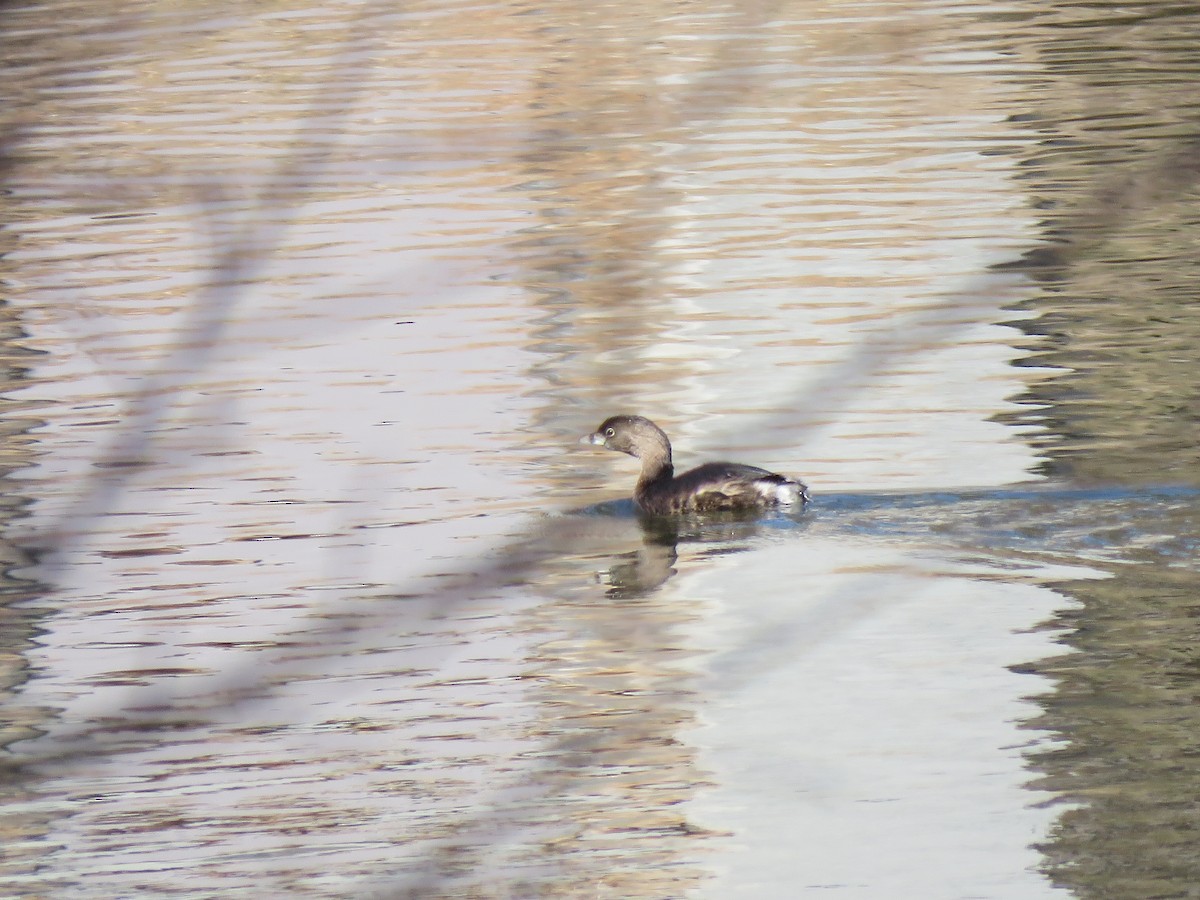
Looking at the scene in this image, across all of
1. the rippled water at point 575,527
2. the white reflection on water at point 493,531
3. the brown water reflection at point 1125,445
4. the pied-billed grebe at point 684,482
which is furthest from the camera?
the pied-billed grebe at point 684,482

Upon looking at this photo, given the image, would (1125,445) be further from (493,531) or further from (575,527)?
(493,531)

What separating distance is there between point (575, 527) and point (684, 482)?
0.53 m

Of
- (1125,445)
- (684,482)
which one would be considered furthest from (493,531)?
(1125,445)

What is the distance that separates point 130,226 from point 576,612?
9920mm

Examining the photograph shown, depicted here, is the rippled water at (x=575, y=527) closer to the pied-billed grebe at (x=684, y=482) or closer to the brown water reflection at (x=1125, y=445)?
the brown water reflection at (x=1125, y=445)

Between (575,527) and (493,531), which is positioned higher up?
(493,531)

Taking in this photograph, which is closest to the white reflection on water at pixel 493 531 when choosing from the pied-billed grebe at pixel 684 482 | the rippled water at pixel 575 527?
the rippled water at pixel 575 527

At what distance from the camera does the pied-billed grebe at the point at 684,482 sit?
9.26 metres

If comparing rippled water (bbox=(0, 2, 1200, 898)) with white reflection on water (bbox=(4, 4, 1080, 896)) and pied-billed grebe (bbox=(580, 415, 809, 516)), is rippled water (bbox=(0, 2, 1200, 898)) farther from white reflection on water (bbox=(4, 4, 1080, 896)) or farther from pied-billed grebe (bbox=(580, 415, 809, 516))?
pied-billed grebe (bbox=(580, 415, 809, 516))

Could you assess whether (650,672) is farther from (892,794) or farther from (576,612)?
(892,794)

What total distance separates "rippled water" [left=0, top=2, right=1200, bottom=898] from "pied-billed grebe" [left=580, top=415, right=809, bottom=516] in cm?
14

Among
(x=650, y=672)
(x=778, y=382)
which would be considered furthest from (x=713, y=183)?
(x=650, y=672)

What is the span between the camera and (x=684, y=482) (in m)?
9.82

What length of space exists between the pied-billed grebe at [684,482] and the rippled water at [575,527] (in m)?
0.14
